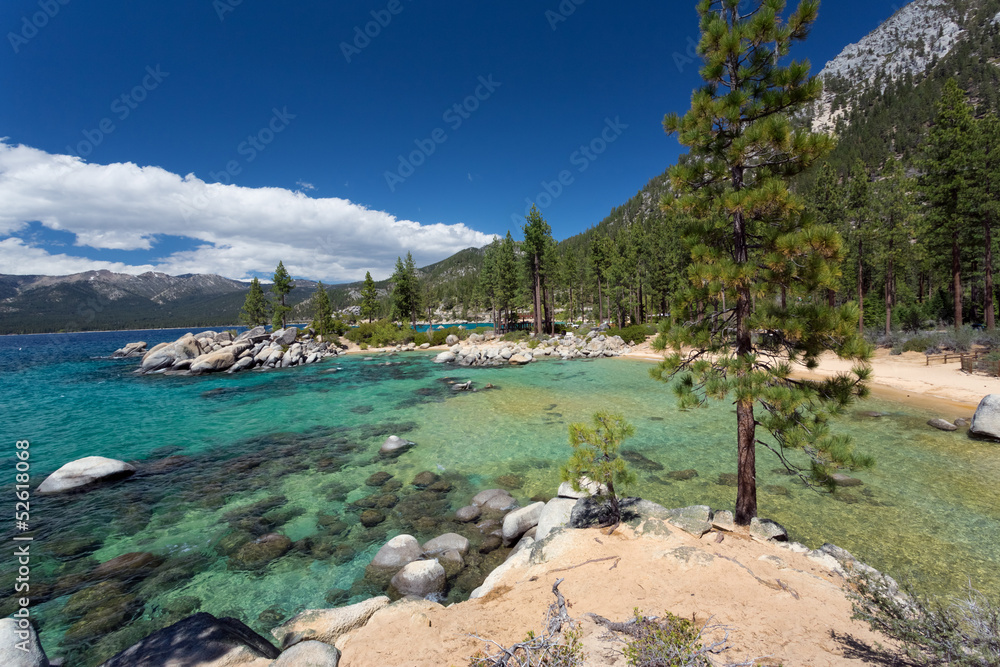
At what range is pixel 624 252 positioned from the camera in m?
51.2

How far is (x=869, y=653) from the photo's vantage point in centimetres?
349

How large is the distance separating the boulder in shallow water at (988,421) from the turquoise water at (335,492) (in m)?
0.45

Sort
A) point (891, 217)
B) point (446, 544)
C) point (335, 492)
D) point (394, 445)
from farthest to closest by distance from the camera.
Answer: point (891, 217) < point (394, 445) < point (335, 492) < point (446, 544)

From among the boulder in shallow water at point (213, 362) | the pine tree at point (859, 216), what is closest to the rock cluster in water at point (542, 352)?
the pine tree at point (859, 216)

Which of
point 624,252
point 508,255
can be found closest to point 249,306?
point 508,255

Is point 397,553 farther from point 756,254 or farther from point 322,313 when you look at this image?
point 322,313

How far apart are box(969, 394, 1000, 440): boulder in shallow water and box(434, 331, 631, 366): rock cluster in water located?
→ 25522mm

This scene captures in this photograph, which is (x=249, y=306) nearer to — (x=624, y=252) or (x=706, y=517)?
(x=624, y=252)

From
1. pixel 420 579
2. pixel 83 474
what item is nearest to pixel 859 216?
pixel 420 579

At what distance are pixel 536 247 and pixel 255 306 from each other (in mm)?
57300

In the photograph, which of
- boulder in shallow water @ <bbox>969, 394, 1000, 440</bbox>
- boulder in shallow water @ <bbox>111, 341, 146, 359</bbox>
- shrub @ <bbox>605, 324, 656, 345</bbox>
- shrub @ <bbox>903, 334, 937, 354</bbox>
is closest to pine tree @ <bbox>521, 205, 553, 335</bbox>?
shrub @ <bbox>605, 324, 656, 345</bbox>

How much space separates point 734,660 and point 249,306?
277 feet

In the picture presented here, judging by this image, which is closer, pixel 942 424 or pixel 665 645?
pixel 665 645

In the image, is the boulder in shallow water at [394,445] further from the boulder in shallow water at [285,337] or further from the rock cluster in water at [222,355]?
the boulder in shallow water at [285,337]
